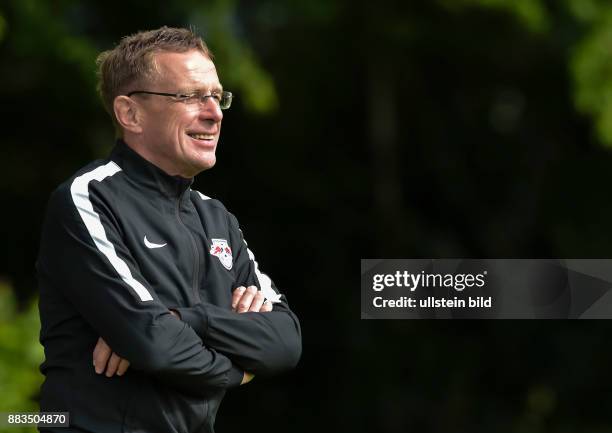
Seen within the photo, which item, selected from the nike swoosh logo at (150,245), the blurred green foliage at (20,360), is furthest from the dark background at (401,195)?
the nike swoosh logo at (150,245)

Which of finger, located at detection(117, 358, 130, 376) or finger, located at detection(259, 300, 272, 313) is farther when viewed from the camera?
finger, located at detection(259, 300, 272, 313)

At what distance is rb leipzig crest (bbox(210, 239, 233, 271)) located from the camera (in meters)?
3.19

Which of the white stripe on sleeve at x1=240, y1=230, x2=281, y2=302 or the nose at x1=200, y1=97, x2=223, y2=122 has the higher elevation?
the nose at x1=200, y1=97, x2=223, y2=122

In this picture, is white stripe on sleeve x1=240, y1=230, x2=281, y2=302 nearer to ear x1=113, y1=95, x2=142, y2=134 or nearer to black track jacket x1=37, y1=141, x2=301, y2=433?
black track jacket x1=37, y1=141, x2=301, y2=433

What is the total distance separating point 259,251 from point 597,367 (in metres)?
3.33

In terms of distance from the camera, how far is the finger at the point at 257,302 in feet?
10.6

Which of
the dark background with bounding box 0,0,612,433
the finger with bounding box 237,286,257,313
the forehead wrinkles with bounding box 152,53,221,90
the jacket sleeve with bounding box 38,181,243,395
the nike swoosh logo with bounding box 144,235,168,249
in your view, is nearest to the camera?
the jacket sleeve with bounding box 38,181,243,395

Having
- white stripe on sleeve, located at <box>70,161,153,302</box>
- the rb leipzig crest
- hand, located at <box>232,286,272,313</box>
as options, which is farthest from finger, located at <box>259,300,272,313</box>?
white stripe on sleeve, located at <box>70,161,153,302</box>

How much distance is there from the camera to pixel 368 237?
37.1ft

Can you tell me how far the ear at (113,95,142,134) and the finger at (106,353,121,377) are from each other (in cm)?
62

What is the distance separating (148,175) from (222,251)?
0.29 metres

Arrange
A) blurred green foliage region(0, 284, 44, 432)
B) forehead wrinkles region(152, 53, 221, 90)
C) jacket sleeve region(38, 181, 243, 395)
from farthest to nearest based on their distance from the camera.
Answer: blurred green foliage region(0, 284, 44, 432), forehead wrinkles region(152, 53, 221, 90), jacket sleeve region(38, 181, 243, 395)

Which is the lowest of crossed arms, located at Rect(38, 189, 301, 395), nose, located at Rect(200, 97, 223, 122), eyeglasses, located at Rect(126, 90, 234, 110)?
crossed arms, located at Rect(38, 189, 301, 395)

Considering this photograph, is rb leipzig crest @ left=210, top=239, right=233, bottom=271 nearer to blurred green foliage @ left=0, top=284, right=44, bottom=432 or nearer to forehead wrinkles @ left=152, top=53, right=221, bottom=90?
forehead wrinkles @ left=152, top=53, right=221, bottom=90
